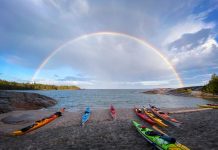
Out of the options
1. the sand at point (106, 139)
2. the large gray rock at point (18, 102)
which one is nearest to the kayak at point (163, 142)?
the sand at point (106, 139)

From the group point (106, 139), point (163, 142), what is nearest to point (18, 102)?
point (106, 139)

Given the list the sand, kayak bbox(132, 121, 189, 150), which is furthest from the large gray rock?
kayak bbox(132, 121, 189, 150)

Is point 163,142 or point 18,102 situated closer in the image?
point 163,142

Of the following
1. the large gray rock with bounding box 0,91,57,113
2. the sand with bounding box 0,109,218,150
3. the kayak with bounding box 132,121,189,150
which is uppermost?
the large gray rock with bounding box 0,91,57,113

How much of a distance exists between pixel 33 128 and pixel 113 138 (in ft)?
36.0

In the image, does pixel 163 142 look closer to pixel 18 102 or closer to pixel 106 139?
pixel 106 139

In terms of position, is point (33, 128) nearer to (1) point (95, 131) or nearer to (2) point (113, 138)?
(1) point (95, 131)

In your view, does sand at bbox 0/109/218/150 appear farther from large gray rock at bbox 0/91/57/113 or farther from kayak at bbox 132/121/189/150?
large gray rock at bbox 0/91/57/113

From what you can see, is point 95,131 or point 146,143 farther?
point 95,131

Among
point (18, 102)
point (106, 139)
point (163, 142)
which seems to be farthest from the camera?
point (18, 102)

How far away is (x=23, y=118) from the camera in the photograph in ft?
95.6

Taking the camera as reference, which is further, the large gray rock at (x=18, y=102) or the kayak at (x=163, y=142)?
the large gray rock at (x=18, y=102)

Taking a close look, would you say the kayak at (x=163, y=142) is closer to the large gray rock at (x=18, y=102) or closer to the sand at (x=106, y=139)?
the sand at (x=106, y=139)

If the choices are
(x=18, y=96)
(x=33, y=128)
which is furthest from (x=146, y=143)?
A: (x=18, y=96)
